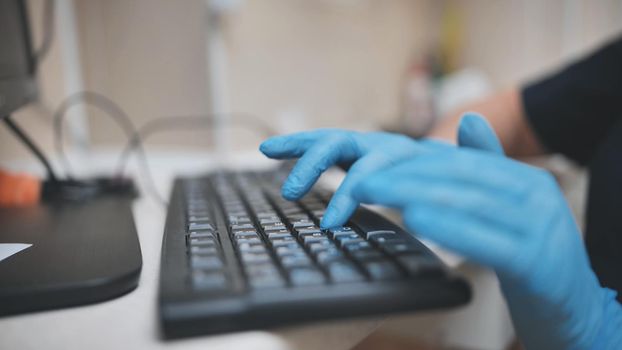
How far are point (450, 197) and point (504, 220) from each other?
3 cm

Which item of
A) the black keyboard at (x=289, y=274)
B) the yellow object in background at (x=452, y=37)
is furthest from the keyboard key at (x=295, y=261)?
the yellow object in background at (x=452, y=37)

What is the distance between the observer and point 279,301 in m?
0.23

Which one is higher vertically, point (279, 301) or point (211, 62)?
point (211, 62)

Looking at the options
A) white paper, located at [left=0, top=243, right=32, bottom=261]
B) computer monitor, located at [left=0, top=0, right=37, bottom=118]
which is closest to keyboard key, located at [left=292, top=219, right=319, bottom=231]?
white paper, located at [left=0, top=243, right=32, bottom=261]

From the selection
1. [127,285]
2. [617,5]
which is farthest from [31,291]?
[617,5]

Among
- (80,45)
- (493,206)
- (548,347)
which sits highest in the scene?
(80,45)

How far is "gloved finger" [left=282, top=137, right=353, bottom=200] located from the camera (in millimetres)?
389

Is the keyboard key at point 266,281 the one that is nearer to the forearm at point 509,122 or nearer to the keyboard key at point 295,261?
the keyboard key at point 295,261

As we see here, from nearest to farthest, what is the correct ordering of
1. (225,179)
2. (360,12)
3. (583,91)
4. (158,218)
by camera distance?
(158,218) < (225,179) < (583,91) < (360,12)

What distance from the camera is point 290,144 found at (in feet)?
1.40

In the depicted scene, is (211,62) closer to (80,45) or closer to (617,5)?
(80,45)

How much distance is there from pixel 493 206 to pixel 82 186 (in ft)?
1.58

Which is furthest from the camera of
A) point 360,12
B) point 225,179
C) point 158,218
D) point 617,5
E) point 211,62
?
point 617,5

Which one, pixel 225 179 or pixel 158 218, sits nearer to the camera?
pixel 158 218
